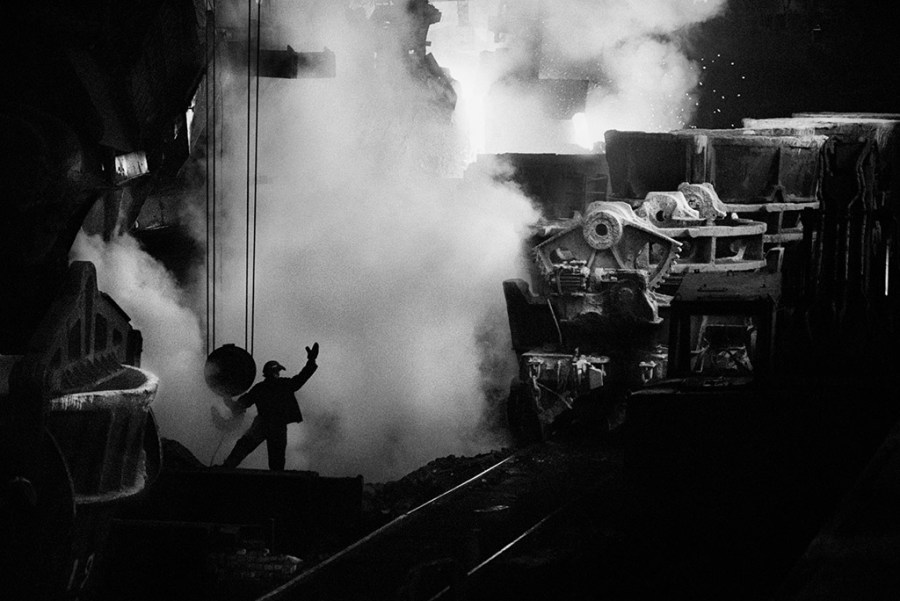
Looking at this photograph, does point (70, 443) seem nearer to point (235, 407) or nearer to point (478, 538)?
point (478, 538)

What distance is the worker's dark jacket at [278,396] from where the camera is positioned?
34.0 feet

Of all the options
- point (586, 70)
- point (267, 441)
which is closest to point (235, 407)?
point (267, 441)

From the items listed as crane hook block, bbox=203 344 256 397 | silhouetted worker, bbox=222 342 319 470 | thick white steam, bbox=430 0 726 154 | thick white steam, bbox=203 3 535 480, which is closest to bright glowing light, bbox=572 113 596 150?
thick white steam, bbox=430 0 726 154

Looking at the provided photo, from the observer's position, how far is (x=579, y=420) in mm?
12219

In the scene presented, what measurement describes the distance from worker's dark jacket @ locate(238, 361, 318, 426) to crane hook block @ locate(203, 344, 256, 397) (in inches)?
64.9

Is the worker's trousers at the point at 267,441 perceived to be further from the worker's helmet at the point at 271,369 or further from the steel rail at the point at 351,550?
the steel rail at the point at 351,550

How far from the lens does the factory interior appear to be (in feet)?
20.5

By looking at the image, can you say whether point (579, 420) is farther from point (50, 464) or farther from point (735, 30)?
point (735, 30)

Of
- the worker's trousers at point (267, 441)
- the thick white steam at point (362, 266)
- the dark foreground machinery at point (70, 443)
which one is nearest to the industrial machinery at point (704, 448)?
the worker's trousers at point (267, 441)

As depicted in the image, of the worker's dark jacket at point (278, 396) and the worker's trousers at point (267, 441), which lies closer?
the worker's dark jacket at point (278, 396)

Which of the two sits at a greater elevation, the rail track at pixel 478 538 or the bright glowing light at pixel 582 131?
the bright glowing light at pixel 582 131

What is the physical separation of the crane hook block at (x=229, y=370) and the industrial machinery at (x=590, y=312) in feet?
17.7

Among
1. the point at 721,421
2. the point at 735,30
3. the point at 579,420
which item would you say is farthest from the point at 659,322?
the point at 735,30

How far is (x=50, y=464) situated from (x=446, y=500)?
4.47 m
